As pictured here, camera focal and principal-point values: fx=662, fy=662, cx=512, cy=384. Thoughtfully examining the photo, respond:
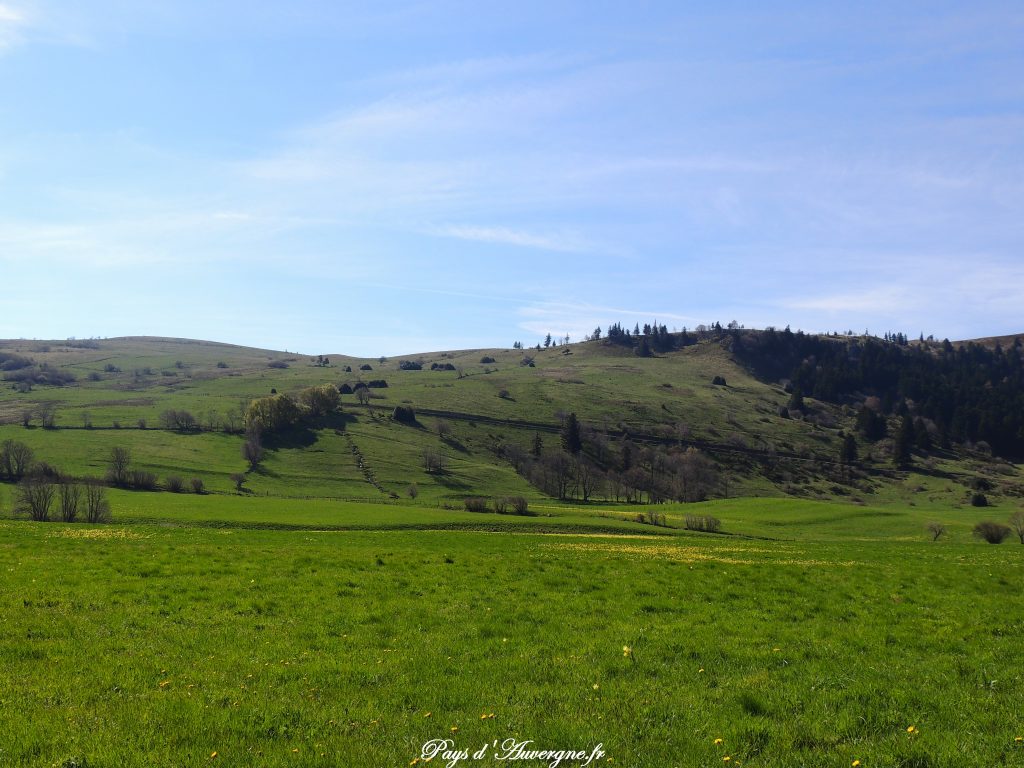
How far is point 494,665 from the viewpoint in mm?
12180

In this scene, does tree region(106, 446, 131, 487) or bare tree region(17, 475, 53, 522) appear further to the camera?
tree region(106, 446, 131, 487)

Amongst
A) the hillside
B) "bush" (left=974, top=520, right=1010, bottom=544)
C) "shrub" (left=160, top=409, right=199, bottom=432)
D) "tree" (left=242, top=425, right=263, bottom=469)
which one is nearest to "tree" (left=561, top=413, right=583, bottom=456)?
the hillside

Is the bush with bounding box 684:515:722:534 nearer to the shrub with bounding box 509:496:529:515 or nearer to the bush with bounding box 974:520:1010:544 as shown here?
the shrub with bounding box 509:496:529:515

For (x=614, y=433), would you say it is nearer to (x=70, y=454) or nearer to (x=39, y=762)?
(x=70, y=454)

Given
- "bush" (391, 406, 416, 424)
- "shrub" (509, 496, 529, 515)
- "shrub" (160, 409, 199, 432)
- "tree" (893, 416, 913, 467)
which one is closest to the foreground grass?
"shrub" (509, 496, 529, 515)

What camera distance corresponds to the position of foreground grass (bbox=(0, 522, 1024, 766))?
8906 mm

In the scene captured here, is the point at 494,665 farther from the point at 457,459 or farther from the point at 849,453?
the point at 849,453

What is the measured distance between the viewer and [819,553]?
37.4 m

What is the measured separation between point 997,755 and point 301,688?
33.0 feet

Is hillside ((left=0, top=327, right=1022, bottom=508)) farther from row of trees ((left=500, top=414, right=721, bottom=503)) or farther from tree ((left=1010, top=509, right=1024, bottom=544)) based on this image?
tree ((left=1010, top=509, right=1024, bottom=544))

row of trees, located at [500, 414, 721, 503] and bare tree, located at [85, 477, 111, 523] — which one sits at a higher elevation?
bare tree, located at [85, 477, 111, 523]

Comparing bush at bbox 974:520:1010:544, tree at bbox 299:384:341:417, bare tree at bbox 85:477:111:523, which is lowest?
bare tree at bbox 85:477:111:523

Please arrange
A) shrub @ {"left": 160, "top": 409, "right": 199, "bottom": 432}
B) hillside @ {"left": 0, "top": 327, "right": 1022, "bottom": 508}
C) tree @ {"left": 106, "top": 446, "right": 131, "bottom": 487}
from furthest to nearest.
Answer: shrub @ {"left": 160, "top": 409, "right": 199, "bottom": 432}
hillside @ {"left": 0, "top": 327, "right": 1022, "bottom": 508}
tree @ {"left": 106, "top": 446, "right": 131, "bottom": 487}

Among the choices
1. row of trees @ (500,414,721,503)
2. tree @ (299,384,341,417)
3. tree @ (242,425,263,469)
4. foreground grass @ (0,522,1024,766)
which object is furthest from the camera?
tree @ (299,384,341,417)
